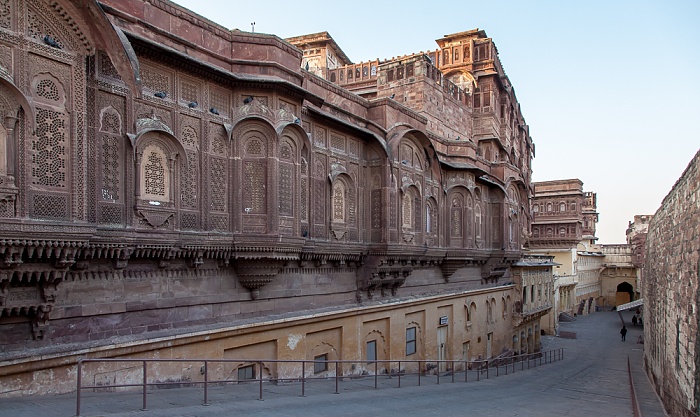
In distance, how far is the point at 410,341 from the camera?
56.3 feet

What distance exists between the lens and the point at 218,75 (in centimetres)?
1010

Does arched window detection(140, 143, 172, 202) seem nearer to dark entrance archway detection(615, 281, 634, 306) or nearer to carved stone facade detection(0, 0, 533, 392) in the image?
carved stone facade detection(0, 0, 533, 392)

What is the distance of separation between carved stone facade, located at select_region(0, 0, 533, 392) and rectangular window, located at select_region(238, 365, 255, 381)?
1219 millimetres

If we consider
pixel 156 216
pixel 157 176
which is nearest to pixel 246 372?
pixel 156 216

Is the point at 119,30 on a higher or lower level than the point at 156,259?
higher

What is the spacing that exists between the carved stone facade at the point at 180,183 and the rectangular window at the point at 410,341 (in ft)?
3.92

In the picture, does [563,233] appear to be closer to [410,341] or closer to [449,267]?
[449,267]

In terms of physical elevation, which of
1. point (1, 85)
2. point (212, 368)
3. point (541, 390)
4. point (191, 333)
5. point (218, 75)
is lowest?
point (541, 390)

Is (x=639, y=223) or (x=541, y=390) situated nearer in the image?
(x=541, y=390)

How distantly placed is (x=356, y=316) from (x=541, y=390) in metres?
6.68

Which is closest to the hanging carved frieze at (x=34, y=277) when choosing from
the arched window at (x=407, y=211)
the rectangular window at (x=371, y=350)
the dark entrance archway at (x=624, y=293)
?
the rectangular window at (x=371, y=350)

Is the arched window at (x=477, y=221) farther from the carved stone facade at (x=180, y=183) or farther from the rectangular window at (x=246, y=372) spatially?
the rectangular window at (x=246, y=372)

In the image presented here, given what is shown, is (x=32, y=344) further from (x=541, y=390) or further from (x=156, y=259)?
(x=541, y=390)

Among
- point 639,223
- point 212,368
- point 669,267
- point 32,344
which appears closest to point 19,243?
point 32,344
